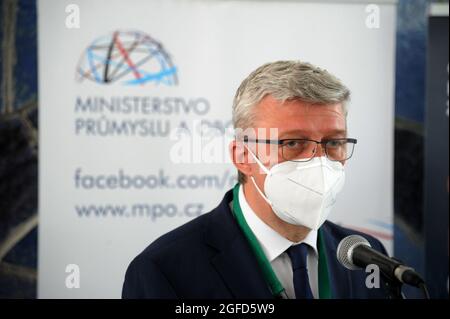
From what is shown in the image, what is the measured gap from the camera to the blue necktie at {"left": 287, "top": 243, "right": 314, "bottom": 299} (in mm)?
1969

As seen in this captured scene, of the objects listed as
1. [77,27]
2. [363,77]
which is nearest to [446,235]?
[363,77]

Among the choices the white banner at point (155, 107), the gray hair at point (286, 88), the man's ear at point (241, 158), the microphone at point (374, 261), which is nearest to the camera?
the microphone at point (374, 261)

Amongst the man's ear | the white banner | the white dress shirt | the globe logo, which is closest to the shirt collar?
the white dress shirt

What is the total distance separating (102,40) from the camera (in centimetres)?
229

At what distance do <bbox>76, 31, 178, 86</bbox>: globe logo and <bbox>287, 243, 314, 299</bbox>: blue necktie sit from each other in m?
0.93

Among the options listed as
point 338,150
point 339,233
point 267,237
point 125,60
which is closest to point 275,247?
point 267,237

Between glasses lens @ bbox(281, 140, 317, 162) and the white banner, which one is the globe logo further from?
glasses lens @ bbox(281, 140, 317, 162)

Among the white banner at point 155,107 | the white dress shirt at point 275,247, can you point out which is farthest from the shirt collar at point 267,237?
the white banner at point 155,107

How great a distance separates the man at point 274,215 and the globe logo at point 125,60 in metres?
0.53

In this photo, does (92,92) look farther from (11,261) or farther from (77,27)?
(11,261)

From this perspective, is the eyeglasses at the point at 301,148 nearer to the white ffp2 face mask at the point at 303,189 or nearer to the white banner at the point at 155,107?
the white ffp2 face mask at the point at 303,189

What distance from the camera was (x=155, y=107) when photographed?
2367 millimetres

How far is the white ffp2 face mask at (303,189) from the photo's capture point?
6.26 ft

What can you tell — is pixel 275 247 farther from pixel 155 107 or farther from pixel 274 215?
pixel 155 107
